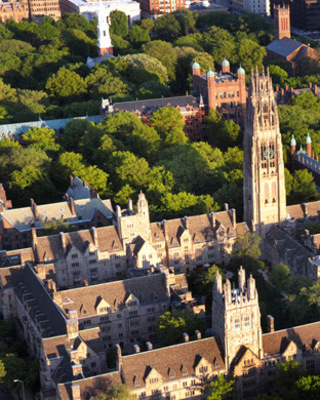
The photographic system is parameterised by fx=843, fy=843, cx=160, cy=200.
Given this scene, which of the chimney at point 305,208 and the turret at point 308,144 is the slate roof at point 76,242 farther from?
the turret at point 308,144

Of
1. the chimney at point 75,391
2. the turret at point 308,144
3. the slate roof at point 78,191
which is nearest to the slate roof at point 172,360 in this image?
the chimney at point 75,391

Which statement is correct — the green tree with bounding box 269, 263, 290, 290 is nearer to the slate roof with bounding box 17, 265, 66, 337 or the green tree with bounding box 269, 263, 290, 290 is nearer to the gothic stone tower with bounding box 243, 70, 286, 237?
the gothic stone tower with bounding box 243, 70, 286, 237

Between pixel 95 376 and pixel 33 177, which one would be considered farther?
pixel 33 177

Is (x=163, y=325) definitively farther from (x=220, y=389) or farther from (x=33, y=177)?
(x=33, y=177)

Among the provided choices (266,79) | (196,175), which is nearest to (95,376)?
(266,79)

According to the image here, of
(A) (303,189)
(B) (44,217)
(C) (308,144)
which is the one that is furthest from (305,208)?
(B) (44,217)

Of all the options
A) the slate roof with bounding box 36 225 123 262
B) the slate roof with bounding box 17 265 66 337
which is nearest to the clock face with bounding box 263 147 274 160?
the slate roof with bounding box 36 225 123 262
